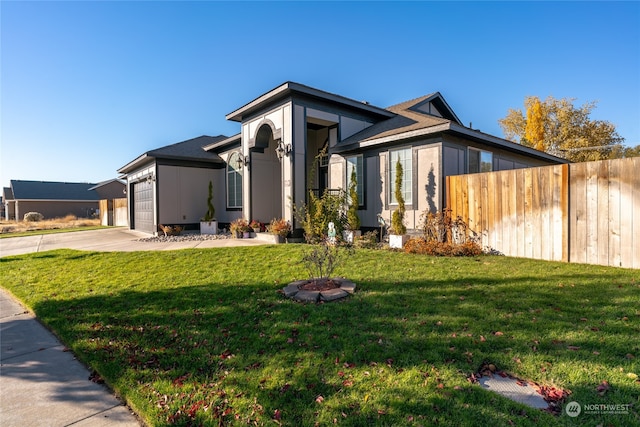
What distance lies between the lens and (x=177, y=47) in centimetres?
1023

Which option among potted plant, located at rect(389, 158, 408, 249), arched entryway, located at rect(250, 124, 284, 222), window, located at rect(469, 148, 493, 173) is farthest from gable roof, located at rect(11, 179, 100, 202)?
window, located at rect(469, 148, 493, 173)

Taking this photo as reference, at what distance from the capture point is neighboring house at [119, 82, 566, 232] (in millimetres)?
9242

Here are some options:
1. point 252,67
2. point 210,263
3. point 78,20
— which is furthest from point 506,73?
point 78,20

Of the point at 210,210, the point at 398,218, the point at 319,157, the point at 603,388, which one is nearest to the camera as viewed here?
the point at 603,388

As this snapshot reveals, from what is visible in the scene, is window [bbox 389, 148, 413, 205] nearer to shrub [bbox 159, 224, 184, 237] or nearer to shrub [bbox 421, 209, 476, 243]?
shrub [bbox 421, 209, 476, 243]

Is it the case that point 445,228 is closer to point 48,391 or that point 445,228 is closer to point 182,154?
point 48,391

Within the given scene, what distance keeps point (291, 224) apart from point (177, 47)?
264 inches

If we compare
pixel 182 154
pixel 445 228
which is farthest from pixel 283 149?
pixel 182 154

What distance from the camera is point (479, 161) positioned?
10281mm

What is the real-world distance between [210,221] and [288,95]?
7131mm

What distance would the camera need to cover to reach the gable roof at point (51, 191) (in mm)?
37625

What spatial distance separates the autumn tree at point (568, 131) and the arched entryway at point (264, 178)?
2248cm

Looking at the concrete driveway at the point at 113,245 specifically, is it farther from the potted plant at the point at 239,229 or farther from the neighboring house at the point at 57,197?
the neighboring house at the point at 57,197

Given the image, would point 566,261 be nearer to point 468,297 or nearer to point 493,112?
point 468,297
